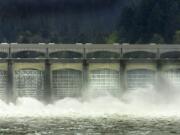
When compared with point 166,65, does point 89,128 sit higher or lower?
lower

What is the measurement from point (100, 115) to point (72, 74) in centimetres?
1799

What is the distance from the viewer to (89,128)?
88.0 m

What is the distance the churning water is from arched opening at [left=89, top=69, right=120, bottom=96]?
5.14 ft

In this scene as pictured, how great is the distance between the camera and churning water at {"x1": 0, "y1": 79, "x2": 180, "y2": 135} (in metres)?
86.2

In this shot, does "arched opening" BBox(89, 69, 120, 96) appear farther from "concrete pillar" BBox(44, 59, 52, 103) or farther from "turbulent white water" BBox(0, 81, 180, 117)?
"concrete pillar" BBox(44, 59, 52, 103)

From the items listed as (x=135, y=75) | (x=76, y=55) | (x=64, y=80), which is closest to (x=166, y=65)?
(x=135, y=75)

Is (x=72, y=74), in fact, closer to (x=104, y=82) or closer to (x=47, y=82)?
(x=47, y=82)

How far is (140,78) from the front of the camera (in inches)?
4860

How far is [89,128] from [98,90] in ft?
112

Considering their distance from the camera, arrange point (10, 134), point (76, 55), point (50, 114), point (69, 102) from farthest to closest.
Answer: point (76, 55) < point (69, 102) < point (50, 114) < point (10, 134)

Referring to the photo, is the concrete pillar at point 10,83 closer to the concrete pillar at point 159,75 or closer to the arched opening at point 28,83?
the arched opening at point 28,83

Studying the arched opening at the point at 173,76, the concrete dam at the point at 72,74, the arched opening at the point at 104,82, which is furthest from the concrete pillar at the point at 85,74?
the arched opening at the point at 173,76

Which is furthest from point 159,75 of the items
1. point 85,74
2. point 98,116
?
point 98,116

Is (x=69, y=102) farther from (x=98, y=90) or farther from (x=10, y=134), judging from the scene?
(x=10, y=134)
